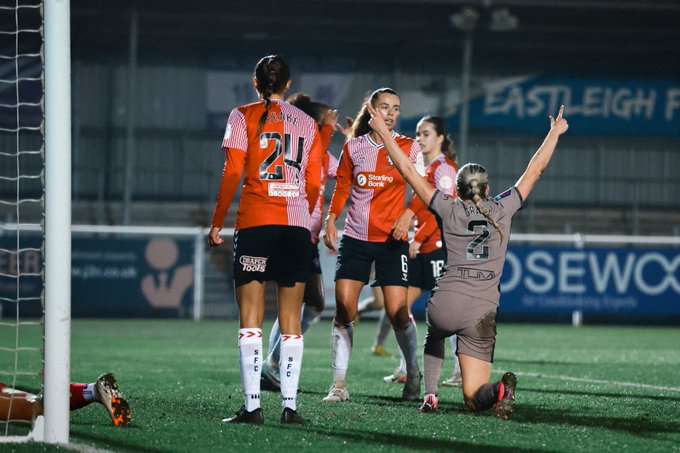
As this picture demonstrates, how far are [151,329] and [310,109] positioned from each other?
1027cm

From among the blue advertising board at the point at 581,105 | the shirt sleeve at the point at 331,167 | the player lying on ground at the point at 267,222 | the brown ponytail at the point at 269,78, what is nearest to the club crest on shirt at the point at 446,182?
the shirt sleeve at the point at 331,167

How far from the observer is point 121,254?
2016 cm

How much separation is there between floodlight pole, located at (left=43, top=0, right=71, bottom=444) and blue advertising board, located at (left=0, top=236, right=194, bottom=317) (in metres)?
14.7

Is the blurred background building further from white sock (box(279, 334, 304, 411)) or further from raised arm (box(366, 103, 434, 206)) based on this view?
white sock (box(279, 334, 304, 411))

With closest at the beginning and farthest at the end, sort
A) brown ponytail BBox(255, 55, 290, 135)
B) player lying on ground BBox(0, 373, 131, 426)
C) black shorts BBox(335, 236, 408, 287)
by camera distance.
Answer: player lying on ground BBox(0, 373, 131, 426), brown ponytail BBox(255, 55, 290, 135), black shorts BBox(335, 236, 408, 287)

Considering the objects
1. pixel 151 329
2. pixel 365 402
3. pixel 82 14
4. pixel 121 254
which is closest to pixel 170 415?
pixel 365 402

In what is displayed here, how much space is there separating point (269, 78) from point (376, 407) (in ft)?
7.40

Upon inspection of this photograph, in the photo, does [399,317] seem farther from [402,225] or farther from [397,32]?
[397,32]

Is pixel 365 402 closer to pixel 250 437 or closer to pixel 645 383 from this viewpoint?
pixel 250 437

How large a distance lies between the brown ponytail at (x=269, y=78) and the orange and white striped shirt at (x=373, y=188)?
1485 millimetres

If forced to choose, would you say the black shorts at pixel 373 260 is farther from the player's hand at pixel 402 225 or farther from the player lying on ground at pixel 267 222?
the player lying on ground at pixel 267 222

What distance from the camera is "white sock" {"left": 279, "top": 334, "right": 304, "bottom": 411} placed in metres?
6.21

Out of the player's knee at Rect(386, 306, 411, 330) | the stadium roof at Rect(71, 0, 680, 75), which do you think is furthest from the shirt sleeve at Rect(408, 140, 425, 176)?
the stadium roof at Rect(71, 0, 680, 75)

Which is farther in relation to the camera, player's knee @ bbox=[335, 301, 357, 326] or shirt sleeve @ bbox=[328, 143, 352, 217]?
shirt sleeve @ bbox=[328, 143, 352, 217]
